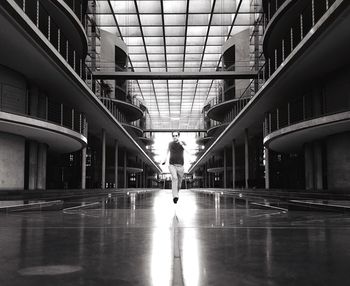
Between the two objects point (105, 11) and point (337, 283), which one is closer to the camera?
point (337, 283)

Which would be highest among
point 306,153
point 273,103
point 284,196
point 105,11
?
point 105,11

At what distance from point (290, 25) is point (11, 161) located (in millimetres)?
16037

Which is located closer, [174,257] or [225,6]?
[174,257]

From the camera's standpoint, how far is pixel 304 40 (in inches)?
585

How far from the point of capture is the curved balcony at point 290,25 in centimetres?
1862

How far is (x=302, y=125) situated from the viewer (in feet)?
61.1

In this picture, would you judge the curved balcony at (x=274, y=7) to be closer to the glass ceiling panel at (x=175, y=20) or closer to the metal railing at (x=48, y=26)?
the metal railing at (x=48, y=26)

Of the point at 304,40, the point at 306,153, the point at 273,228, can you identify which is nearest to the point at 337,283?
the point at 273,228

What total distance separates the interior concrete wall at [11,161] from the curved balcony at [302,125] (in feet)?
43.7

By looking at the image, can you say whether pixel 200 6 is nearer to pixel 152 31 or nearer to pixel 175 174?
pixel 152 31

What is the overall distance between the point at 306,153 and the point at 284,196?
6.30 meters

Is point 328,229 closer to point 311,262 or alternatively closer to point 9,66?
point 311,262

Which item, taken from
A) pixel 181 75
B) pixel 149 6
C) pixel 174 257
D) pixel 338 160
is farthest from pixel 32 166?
pixel 174 257

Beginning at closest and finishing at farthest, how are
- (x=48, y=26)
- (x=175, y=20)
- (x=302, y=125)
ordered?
(x=48, y=26)
(x=302, y=125)
(x=175, y=20)
